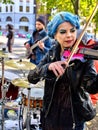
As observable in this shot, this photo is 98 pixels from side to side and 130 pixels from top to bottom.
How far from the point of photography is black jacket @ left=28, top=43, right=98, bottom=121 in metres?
2.05

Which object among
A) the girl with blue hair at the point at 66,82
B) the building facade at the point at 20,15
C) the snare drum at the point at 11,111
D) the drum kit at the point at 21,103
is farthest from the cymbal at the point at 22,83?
the building facade at the point at 20,15

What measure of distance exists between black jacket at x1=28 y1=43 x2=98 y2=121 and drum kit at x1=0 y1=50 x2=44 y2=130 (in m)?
1.63

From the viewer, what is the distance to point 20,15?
67.1m

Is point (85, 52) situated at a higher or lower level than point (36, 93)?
higher

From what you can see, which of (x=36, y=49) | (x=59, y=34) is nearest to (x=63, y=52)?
(x=59, y=34)

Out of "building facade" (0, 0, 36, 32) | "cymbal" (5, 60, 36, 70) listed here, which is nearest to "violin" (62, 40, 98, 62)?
"cymbal" (5, 60, 36, 70)

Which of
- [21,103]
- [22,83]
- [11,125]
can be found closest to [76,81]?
[22,83]

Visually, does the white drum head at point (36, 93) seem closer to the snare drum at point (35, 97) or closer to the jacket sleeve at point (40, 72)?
the snare drum at point (35, 97)

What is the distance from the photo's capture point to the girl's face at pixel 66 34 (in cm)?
213

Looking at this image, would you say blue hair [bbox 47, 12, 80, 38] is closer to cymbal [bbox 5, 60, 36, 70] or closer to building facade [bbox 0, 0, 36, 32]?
cymbal [bbox 5, 60, 36, 70]

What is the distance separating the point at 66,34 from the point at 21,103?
7.79 feet

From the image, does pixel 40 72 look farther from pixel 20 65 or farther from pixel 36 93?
pixel 20 65

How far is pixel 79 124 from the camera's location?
2240 millimetres

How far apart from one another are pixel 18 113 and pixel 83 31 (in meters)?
2.62
